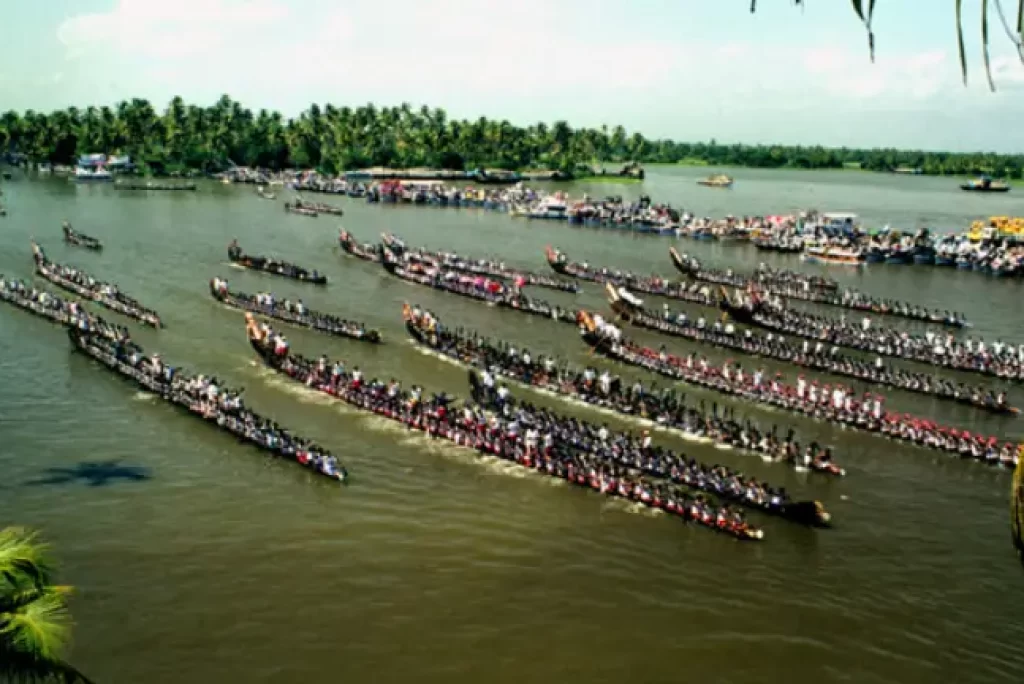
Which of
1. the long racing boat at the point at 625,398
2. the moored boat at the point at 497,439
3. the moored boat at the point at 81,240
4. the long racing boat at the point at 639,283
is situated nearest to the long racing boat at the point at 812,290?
the long racing boat at the point at 639,283

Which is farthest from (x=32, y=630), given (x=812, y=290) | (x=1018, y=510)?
(x=812, y=290)

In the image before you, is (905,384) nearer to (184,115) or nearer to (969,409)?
(969,409)

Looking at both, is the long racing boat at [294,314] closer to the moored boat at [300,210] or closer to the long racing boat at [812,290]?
the long racing boat at [812,290]

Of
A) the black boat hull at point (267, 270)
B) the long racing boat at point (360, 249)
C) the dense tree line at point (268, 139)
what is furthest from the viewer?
the dense tree line at point (268, 139)

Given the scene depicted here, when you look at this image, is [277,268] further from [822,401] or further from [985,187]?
[985,187]

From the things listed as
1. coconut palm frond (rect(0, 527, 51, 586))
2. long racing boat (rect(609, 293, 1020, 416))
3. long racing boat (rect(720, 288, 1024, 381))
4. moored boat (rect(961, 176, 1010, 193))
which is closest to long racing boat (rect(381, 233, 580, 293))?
long racing boat (rect(609, 293, 1020, 416))

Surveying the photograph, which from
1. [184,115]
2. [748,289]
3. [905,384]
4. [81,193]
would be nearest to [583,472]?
[905,384]
